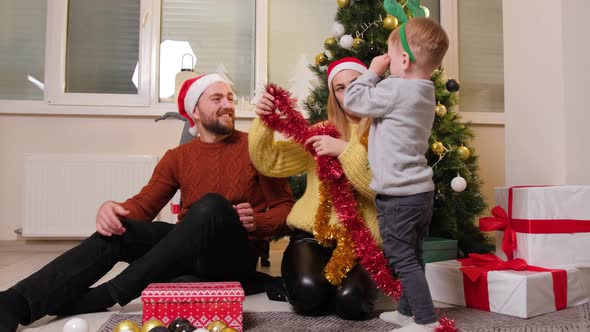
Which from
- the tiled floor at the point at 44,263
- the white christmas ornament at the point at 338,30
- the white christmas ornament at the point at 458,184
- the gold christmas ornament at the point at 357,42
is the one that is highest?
the white christmas ornament at the point at 338,30

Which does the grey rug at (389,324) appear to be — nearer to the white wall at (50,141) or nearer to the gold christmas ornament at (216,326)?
the gold christmas ornament at (216,326)

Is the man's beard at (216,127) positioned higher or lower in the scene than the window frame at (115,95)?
lower

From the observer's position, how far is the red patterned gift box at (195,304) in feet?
4.51

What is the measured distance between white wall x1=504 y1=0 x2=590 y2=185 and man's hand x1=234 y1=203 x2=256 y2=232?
3.90 ft

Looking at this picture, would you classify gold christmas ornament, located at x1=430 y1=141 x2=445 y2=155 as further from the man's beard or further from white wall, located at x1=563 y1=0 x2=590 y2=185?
the man's beard

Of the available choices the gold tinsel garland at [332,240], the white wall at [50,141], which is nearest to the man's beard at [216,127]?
the gold tinsel garland at [332,240]

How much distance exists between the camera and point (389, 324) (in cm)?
150

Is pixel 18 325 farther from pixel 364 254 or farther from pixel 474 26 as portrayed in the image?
pixel 474 26

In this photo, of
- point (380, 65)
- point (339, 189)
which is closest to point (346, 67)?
point (380, 65)

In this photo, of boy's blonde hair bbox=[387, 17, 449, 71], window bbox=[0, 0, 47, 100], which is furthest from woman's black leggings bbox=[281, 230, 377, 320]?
window bbox=[0, 0, 47, 100]

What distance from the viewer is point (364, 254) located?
1.54 metres

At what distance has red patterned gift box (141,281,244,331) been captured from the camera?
1376mm

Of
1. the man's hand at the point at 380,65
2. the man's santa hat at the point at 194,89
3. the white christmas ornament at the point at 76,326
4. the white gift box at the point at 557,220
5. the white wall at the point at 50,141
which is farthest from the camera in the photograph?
the white wall at the point at 50,141

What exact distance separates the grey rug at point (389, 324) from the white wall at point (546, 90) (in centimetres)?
65
